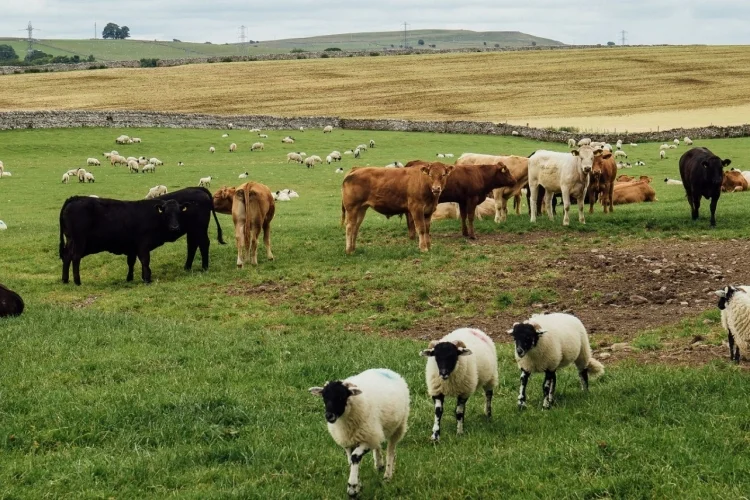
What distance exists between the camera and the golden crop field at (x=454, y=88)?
A: 224 ft

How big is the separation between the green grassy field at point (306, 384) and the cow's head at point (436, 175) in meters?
1.45

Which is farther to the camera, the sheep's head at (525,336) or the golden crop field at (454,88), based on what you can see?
the golden crop field at (454,88)

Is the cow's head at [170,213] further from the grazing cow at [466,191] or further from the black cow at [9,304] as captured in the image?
the grazing cow at [466,191]

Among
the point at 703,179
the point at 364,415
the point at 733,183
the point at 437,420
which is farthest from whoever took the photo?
the point at 733,183

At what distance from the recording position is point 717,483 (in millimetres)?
6695

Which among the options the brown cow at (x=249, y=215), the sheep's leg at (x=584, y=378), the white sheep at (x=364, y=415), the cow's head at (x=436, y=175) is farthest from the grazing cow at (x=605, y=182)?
the white sheep at (x=364, y=415)

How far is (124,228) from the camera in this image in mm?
20219

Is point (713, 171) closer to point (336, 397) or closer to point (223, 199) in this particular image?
point (223, 199)

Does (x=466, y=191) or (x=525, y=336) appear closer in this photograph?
(x=525, y=336)

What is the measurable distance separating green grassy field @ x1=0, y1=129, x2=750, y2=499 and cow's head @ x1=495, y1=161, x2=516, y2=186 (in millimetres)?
1144

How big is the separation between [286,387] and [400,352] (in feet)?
7.42

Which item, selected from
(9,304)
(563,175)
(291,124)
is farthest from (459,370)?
(291,124)

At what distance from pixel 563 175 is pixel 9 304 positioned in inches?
582

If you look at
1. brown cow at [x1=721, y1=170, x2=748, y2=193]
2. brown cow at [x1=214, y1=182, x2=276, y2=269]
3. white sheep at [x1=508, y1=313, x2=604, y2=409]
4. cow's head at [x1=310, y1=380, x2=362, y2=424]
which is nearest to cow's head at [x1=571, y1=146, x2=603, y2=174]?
brown cow at [x1=214, y1=182, x2=276, y2=269]
